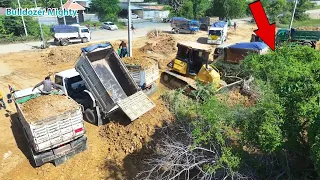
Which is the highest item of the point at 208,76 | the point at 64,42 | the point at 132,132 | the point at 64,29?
the point at 64,29

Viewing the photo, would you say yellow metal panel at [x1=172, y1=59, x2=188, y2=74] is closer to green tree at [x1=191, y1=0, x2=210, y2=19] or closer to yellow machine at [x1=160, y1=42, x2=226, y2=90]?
yellow machine at [x1=160, y1=42, x2=226, y2=90]

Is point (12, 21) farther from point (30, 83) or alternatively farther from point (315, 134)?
point (315, 134)

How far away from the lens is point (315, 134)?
4.71 m

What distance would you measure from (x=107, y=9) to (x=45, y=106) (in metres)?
35.9

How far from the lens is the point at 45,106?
28.3ft

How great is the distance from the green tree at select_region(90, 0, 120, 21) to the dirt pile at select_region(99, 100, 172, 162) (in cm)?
3373

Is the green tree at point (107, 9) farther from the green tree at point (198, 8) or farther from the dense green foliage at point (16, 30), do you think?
the dense green foliage at point (16, 30)

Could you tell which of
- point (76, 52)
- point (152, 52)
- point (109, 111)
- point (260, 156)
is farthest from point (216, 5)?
point (260, 156)

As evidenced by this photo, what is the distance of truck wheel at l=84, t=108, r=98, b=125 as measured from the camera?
10.3 meters

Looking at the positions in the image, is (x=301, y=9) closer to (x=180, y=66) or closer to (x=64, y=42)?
(x=64, y=42)

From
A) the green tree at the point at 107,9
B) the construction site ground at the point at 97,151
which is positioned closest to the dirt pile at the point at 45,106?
the construction site ground at the point at 97,151

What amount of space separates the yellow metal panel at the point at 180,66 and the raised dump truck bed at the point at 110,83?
2892 mm

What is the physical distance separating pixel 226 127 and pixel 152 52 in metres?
15.7
